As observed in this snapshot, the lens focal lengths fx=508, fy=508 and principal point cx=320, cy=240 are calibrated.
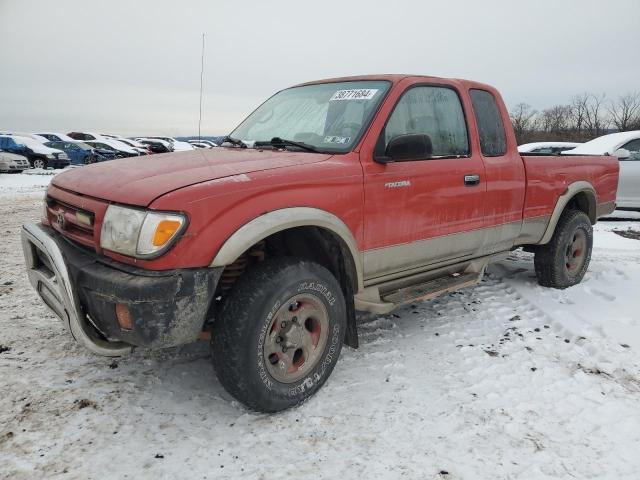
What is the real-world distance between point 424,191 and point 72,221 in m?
2.19

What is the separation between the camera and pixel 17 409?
274 cm

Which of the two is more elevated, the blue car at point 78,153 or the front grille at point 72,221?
the blue car at point 78,153

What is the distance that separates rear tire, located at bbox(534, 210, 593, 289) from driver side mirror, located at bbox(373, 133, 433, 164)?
2503 mm

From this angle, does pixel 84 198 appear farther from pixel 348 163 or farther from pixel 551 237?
pixel 551 237

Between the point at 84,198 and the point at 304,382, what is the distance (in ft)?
5.19

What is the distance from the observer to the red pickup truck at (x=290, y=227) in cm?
243

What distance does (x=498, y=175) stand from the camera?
4.07 meters

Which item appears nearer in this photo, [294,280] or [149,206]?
[149,206]

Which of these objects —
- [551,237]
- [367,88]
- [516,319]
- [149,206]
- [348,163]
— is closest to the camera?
[149,206]

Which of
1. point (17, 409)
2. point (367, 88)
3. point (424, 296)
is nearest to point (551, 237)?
point (424, 296)

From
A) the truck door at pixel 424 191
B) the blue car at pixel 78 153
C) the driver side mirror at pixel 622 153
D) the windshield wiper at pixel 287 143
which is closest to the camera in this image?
the truck door at pixel 424 191

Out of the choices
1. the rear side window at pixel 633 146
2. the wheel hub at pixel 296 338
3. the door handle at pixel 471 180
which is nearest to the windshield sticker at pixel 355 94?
the door handle at pixel 471 180

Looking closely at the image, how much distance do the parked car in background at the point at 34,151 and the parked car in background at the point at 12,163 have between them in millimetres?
1789

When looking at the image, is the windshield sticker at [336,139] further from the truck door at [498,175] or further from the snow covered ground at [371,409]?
the snow covered ground at [371,409]
